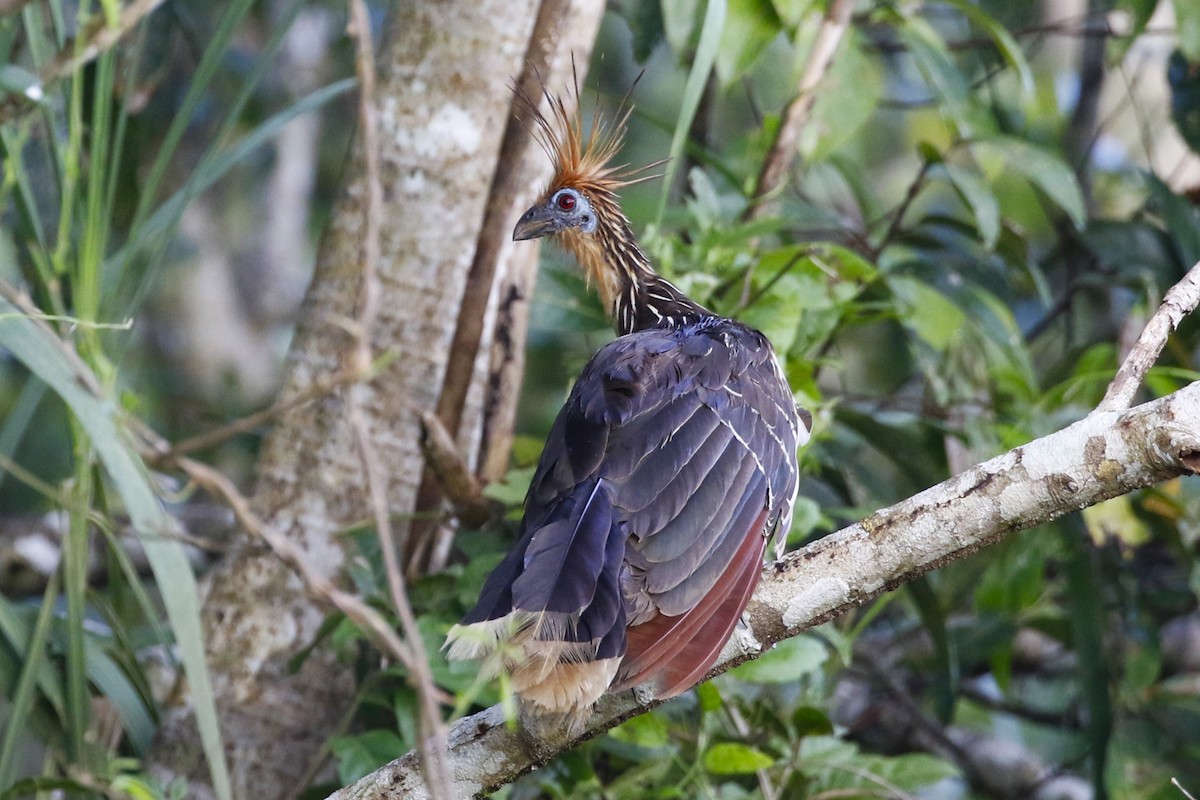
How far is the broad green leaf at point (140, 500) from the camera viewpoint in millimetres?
1766

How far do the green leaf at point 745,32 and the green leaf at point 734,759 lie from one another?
1674 millimetres

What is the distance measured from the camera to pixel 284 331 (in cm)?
651

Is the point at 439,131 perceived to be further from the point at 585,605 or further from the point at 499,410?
the point at 585,605

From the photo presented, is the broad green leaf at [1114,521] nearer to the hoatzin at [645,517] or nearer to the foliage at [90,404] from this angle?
the hoatzin at [645,517]

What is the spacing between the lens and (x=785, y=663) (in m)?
2.53

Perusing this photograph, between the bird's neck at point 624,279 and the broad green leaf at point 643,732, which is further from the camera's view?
the bird's neck at point 624,279

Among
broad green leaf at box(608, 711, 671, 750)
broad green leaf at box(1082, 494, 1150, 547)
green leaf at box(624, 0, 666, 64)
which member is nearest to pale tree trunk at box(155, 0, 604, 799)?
green leaf at box(624, 0, 666, 64)

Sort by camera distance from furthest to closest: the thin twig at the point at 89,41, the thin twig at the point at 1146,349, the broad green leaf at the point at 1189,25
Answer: the broad green leaf at the point at 1189,25 → the thin twig at the point at 1146,349 → the thin twig at the point at 89,41

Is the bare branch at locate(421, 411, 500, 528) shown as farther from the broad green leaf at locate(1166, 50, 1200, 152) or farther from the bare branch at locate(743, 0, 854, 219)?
the broad green leaf at locate(1166, 50, 1200, 152)

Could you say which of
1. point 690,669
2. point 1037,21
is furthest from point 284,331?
point 690,669

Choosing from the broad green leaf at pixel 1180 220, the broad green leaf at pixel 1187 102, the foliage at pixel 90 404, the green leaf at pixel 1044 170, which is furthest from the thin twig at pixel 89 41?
the broad green leaf at pixel 1187 102

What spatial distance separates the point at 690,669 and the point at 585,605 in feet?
0.67

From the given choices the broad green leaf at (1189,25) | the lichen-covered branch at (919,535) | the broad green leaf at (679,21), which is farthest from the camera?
the broad green leaf at (1189,25)

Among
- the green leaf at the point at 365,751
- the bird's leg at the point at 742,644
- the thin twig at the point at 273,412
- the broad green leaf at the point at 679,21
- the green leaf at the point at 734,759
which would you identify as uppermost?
the broad green leaf at the point at 679,21
